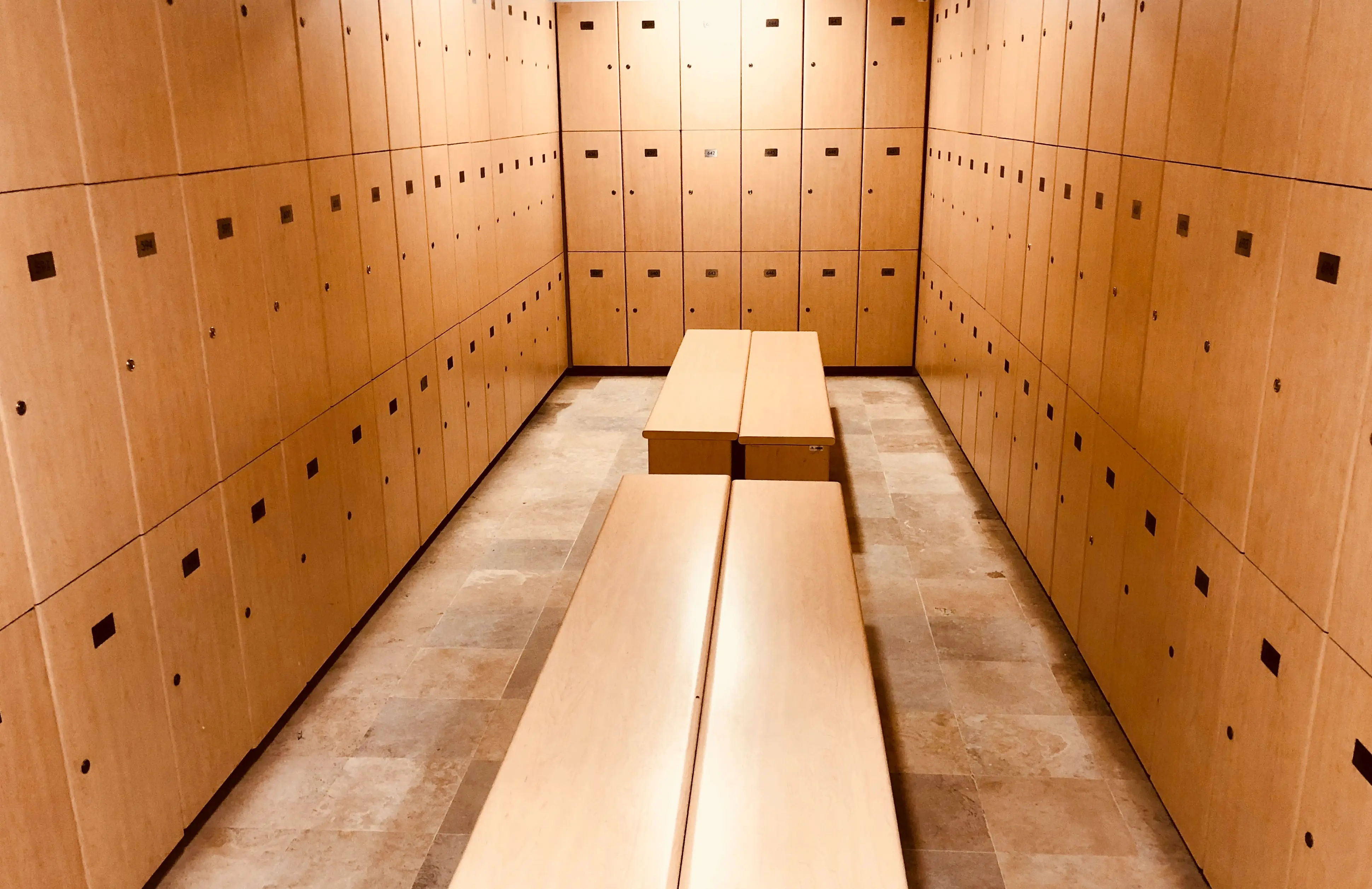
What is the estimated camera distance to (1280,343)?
8.76ft

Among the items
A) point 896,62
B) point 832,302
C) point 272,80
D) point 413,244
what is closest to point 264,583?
point 272,80

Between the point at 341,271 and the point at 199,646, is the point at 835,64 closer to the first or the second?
the point at 341,271

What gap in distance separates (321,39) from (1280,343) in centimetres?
368

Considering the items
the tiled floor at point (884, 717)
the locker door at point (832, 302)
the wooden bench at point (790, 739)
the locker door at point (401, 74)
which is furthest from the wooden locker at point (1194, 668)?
the locker door at point (832, 302)

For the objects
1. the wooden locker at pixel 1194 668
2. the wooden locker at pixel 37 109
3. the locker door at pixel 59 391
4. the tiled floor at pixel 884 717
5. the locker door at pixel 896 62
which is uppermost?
the locker door at pixel 896 62

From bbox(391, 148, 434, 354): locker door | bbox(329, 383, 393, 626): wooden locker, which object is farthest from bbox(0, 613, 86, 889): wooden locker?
bbox(391, 148, 434, 354): locker door

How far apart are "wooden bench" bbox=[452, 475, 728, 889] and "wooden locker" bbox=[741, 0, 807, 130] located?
592cm

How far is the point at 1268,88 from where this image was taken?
2754 mm

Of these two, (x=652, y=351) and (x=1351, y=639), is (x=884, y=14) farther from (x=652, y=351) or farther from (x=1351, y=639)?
(x=1351, y=639)

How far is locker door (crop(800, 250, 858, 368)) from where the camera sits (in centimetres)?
912

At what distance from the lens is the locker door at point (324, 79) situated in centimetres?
405

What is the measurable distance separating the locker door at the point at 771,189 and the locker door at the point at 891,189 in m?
0.60

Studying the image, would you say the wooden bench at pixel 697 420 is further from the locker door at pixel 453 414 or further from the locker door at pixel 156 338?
the locker door at pixel 156 338

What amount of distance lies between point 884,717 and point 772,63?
6343 mm
